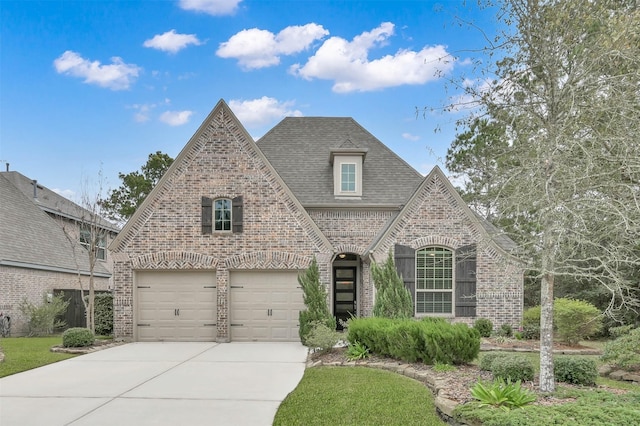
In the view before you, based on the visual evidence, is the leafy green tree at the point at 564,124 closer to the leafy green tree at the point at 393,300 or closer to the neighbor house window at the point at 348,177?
the leafy green tree at the point at 393,300

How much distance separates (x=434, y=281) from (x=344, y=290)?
3.83 meters

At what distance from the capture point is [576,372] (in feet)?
23.3

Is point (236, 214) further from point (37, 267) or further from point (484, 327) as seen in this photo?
point (37, 267)

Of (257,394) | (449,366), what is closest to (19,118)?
(257,394)

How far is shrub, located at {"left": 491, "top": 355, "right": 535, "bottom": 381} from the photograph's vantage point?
22.8ft

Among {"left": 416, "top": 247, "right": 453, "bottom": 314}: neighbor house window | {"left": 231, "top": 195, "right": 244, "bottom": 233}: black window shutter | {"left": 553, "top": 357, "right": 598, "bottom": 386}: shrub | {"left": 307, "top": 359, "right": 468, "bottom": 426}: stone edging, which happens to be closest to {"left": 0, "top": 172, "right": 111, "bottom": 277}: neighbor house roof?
{"left": 231, "top": 195, "right": 244, "bottom": 233}: black window shutter

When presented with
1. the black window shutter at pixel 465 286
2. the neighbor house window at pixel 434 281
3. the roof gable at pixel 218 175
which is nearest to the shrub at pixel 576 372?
the black window shutter at pixel 465 286

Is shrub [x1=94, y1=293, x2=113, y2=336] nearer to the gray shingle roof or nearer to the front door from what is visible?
the gray shingle roof

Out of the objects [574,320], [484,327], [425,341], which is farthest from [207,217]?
[574,320]

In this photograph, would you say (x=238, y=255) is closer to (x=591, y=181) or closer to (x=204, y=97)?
(x=204, y=97)

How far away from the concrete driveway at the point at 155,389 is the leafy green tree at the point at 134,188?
1692 cm

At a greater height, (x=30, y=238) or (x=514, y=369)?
(x=30, y=238)

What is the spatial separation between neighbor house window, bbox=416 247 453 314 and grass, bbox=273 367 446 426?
6.01 metres

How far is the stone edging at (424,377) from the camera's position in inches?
234
